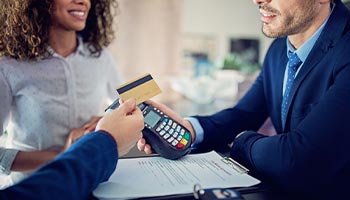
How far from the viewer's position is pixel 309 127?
0.65m

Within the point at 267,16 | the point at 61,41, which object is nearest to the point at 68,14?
the point at 61,41

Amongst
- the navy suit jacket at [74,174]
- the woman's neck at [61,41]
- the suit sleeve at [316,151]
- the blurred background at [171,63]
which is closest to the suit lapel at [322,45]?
the suit sleeve at [316,151]

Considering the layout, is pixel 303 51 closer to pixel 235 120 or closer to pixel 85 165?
pixel 235 120

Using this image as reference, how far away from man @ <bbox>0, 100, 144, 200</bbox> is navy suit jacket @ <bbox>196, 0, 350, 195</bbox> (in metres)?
0.25

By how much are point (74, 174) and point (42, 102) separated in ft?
1.92

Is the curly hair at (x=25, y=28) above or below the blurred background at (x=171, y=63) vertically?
above

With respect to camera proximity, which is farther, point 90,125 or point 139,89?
point 90,125

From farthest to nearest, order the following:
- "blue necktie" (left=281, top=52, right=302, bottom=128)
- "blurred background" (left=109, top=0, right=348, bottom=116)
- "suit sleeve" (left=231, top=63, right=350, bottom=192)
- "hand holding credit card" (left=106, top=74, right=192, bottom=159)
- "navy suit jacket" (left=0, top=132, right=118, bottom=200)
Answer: "blurred background" (left=109, top=0, right=348, bottom=116)
"blue necktie" (left=281, top=52, right=302, bottom=128)
"hand holding credit card" (left=106, top=74, right=192, bottom=159)
"suit sleeve" (left=231, top=63, right=350, bottom=192)
"navy suit jacket" (left=0, top=132, right=118, bottom=200)

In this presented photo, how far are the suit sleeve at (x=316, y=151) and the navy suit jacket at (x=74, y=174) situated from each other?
277 millimetres

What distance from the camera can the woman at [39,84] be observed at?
1021mm

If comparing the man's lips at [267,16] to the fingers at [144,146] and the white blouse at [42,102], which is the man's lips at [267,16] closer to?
the fingers at [144,146]

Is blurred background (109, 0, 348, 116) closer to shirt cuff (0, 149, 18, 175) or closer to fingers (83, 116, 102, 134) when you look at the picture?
fingers (83, 116, 102, 134)

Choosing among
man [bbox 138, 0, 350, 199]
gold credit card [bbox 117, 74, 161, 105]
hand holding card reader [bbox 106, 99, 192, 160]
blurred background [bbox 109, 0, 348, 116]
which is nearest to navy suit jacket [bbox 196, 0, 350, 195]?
man [bbox 138, 0, 350, 199]

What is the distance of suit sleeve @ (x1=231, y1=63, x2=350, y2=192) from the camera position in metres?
0.62
